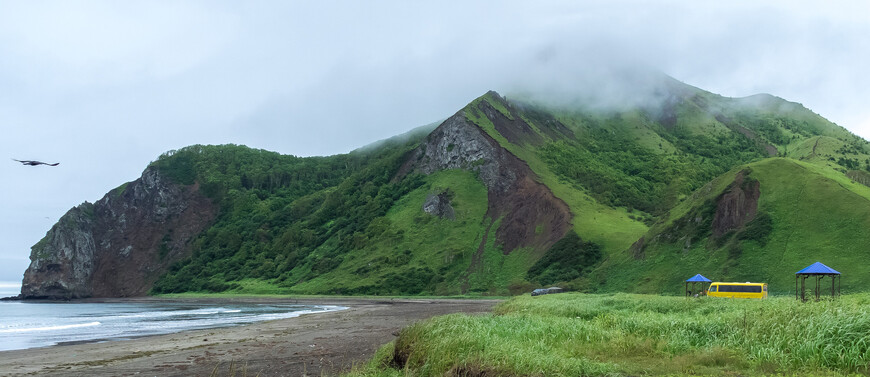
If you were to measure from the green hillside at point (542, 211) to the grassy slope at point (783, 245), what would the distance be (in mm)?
215

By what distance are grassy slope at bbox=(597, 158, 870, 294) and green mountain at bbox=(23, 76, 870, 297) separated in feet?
0.76

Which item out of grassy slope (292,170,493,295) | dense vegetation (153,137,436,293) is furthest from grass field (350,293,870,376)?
dense vegetation (153,137,436,293)

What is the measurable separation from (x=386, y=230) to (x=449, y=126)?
35024 mm

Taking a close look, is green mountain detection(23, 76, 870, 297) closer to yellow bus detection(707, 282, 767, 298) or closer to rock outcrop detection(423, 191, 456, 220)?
rock outcrop detection(423, 191, 456, 220)

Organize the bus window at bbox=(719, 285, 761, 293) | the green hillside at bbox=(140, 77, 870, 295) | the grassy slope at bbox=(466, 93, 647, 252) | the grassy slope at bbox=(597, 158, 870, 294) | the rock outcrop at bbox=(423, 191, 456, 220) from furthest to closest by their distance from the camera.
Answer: the rock outcrop at bbox=(423, 191, 456, 220), the grassy slope at bbox=(466, 93, 647, 252), the green hillside at bbox=(140, 77, 870, 295), the grassy slope at bbox=(597, 158, 870, 294), the bus window at bbox=(719, 285, 761, 293)

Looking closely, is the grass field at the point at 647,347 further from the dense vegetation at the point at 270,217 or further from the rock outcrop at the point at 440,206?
the dense vegetation at the point at 270,217

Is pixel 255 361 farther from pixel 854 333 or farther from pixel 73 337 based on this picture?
pixel 73 337

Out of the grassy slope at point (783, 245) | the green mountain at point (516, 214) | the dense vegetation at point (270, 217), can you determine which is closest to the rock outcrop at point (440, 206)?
the green mountain at point (516, 214)

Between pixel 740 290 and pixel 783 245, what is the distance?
70.0ft

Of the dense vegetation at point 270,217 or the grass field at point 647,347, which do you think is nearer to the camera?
the grass field at point 647,347

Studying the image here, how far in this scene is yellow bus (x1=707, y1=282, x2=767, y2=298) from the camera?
1750 inches

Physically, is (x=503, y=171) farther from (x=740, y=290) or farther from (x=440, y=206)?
(x=740, y=290)

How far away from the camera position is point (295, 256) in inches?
5340

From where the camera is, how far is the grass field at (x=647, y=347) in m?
10.6
